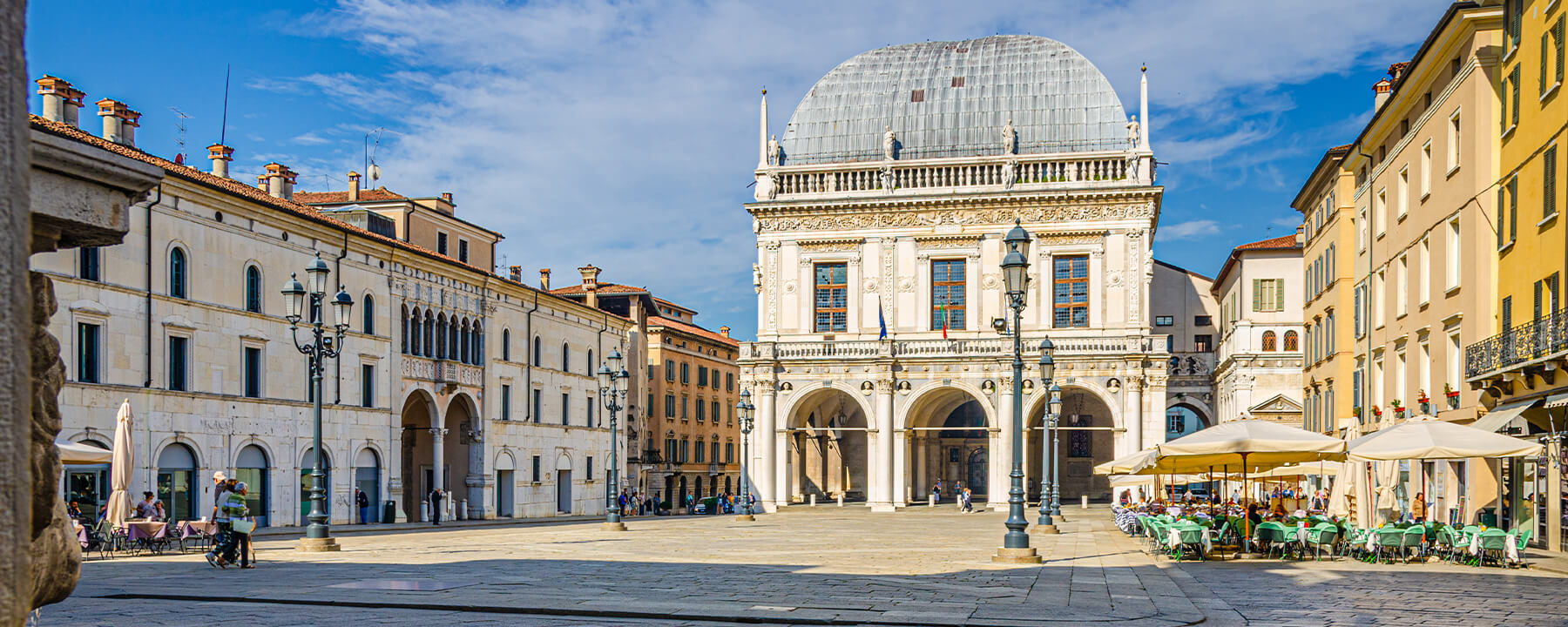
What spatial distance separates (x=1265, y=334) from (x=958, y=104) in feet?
59.1

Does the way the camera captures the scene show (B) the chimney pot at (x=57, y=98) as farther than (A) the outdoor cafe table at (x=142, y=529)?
Yes

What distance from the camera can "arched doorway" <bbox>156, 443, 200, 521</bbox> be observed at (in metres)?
36.8

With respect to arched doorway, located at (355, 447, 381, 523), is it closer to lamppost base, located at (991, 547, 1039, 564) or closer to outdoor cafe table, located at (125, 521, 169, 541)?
outdoor cafe table, located at (125, 521, 169, 541)

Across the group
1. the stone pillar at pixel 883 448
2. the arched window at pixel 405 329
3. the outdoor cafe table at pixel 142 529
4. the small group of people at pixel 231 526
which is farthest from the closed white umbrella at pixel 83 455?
the stone pillar at pixel 883 448

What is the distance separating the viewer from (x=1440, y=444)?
2138cm

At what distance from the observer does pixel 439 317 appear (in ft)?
169

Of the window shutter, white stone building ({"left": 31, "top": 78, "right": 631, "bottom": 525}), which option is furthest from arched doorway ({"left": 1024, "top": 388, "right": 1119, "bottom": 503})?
the window shutter

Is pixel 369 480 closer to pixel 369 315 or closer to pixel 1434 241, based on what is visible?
pixel 369 315

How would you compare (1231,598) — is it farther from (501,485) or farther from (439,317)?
(501,485)

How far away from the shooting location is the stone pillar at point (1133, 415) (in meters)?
56.7

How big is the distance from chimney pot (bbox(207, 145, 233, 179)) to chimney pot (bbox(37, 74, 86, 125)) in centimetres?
956

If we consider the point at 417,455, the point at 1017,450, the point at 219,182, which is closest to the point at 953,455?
the point at 417,455

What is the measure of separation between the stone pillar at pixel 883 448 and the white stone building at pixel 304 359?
45.7 ft

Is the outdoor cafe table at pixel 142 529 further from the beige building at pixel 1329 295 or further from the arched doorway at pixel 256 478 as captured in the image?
the beige building at pixel 1329 295
